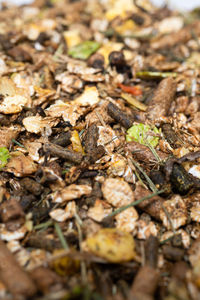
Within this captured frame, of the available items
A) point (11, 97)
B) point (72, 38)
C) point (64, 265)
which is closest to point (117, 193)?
point (64, 265)

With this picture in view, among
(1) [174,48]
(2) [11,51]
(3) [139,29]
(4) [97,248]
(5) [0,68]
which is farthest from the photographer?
(3) [139,29]

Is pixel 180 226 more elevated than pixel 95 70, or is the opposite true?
pixel 95 70

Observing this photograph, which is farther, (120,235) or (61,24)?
(61,24)

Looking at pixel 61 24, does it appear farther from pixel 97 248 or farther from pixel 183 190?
pixel 97 248

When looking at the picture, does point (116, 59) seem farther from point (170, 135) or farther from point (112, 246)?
point (112, 246)

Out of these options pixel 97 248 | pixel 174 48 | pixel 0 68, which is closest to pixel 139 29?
pixel 174 48

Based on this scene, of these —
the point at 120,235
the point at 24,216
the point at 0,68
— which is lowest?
the point at 120,235

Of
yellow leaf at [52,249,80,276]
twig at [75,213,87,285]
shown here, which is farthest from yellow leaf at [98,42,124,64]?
yellow leaf at [52,249,80,276]

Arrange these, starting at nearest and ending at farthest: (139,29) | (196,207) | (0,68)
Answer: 1. (196,207)
2. (0,68)
3. (139,29)
